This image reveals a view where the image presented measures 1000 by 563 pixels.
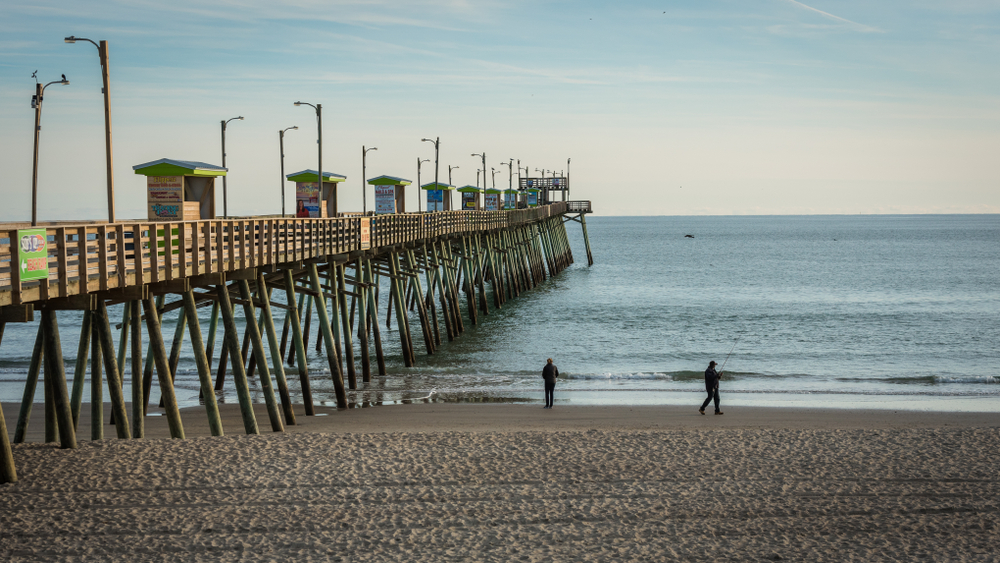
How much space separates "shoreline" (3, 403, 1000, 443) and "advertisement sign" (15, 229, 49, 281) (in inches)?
247

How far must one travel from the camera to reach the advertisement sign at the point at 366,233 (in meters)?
19.0

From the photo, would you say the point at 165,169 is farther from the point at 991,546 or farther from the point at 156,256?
the point at 991,546

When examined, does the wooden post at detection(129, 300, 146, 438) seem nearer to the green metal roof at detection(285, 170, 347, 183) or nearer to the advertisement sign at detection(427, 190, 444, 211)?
the green metal roof at detection(285, 170, 347, 183)

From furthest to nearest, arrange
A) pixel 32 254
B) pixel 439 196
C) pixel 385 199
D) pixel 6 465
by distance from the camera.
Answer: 1. pixel 439 196
2. pixel 385 199
3. pixel 6 465
4. pixel 32 254

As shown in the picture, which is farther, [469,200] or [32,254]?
[469,200]

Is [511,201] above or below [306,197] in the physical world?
above

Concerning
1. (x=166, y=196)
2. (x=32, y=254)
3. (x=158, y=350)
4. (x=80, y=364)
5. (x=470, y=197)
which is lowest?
(x=80, y=364)

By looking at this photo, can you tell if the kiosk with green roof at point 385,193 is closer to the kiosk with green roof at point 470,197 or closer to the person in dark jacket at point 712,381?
the person in dark jacket at point 712,381

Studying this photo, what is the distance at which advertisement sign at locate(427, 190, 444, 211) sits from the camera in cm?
3728

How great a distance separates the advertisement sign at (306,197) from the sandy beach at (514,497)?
1003 centimetres

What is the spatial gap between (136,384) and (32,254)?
A: 5.82 meters

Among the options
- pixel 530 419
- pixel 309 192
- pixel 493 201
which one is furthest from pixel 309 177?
pixel 493 201

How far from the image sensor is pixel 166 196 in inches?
567

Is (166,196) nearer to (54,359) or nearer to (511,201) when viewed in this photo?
(54,359)
